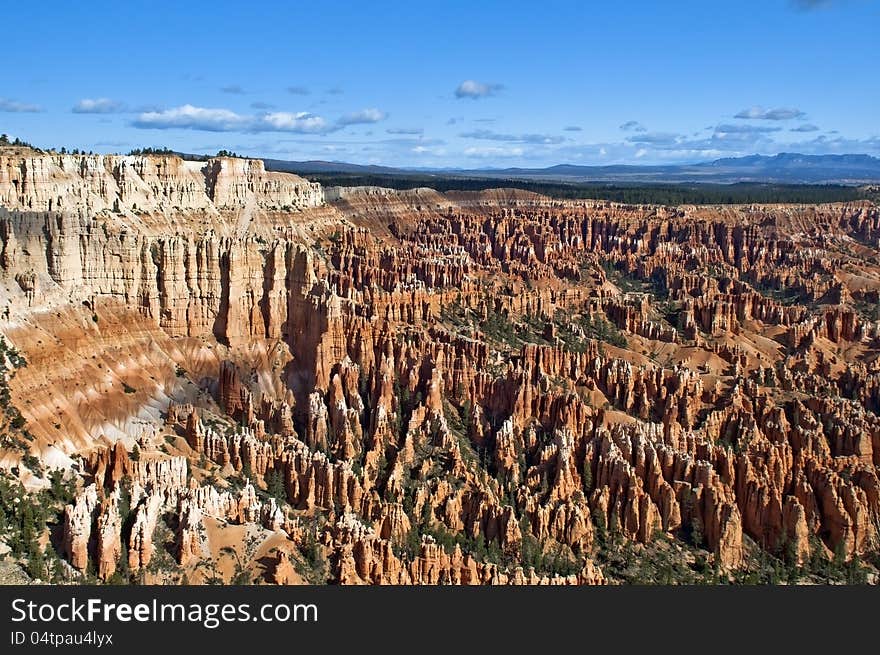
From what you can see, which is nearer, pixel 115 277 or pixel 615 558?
pixel 615 558

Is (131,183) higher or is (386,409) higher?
(131,183)

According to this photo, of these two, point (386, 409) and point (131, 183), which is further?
point (131, 183)

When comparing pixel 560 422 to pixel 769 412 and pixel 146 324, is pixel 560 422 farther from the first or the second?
pixel 146 324

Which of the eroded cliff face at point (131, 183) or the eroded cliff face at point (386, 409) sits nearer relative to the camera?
the eroded cliff face at point (386, 409)

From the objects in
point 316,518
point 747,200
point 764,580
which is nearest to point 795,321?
point 764,580

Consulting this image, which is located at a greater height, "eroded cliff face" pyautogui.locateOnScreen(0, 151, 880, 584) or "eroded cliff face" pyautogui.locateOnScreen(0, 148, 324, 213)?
"eroded cliff face" pyautogui.locateOnScreen(0, 148, 324, 213)

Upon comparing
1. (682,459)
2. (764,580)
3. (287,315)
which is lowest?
(764,580)

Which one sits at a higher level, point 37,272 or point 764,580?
point 37,272

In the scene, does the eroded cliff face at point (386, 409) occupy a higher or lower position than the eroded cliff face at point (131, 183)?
lower
